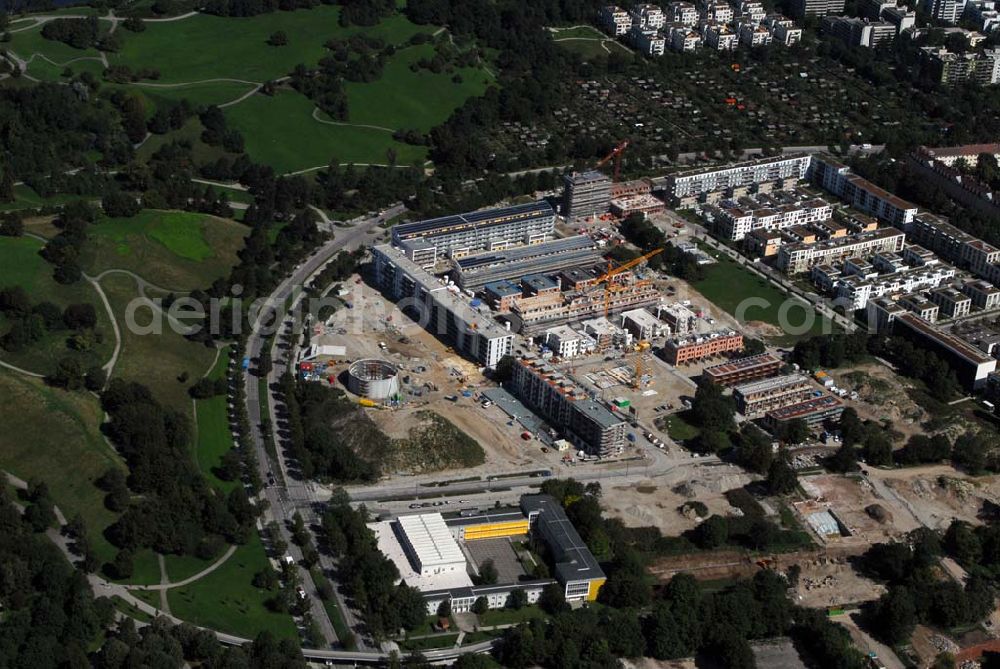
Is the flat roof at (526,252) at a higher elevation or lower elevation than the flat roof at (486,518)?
higher

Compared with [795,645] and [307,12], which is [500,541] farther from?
[307,12]

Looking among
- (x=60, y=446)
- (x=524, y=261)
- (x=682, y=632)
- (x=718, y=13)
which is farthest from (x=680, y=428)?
(x=718, y=13)

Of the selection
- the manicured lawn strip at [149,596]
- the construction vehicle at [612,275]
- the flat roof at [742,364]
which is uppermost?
the construction vehicle at [612,275]

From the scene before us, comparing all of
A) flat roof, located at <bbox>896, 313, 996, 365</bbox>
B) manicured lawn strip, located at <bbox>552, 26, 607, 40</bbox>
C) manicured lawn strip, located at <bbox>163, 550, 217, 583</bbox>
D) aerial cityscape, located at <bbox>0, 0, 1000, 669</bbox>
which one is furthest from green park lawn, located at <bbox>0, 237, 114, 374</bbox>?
manicured lawn strip, located at <bbox>552, 26, 607, 40</bbox>

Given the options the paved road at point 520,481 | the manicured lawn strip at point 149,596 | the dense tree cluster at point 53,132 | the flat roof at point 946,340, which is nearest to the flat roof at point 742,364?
the paved road at point 520,481

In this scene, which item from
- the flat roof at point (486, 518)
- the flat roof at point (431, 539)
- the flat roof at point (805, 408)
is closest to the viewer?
the flat roof at point (431, 539)

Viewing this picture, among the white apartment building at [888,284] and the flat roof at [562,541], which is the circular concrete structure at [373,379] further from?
the white apartment building at [888,284]

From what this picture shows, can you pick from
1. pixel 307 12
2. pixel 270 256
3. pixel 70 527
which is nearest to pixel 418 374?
pixel 270 256

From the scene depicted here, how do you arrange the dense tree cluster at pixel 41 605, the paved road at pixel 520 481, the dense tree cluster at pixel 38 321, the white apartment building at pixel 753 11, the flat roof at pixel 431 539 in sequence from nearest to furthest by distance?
the dense tree cluster at pixel 41 605 < the flat roof at pixel 431 539 < the paved road at pixel 520 481 < the dense tree cluster at pixel 38 321 < the white apartment building at pixel 753 11

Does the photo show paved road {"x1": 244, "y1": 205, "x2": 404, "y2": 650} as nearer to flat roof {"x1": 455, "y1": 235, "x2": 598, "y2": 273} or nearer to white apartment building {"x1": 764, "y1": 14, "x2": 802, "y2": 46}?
flat roof {"x1": 455, "y1": 235, "x2": 598, "y2": 273}
